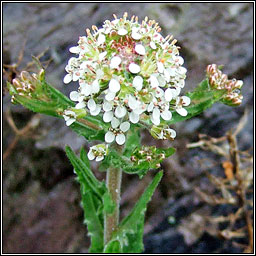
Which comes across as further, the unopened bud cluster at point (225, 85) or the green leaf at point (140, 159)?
the unopened bud cluster at point (225, 85)

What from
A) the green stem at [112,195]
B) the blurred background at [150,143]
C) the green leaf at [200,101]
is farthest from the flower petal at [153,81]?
the blurred background at [150,143]

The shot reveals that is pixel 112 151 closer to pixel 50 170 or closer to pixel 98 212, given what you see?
pixel 98 212

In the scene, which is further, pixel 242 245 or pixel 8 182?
pixel 8 182

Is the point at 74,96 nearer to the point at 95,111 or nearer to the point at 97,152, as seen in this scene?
the point at 95,111

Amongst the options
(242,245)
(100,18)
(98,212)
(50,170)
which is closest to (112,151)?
(98,212)

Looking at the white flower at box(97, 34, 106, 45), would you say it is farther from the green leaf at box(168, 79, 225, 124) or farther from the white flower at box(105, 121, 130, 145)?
the green leaf at box(168, 79, 225, 124)

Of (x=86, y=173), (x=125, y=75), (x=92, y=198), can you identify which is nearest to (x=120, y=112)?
(x=125, y=75)

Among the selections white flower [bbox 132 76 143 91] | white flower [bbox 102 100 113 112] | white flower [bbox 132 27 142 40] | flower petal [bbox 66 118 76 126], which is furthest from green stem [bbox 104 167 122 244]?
white flower [bbox 132 27 142 40]

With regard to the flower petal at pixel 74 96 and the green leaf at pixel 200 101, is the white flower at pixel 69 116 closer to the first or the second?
the flower petal at pixel 74 96
